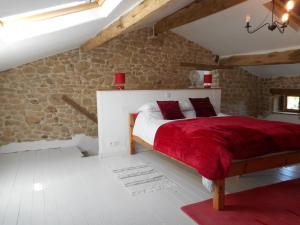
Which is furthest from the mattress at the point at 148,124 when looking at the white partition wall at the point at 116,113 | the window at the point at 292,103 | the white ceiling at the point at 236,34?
the window at the point at 292,103

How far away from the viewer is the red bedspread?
2.31m

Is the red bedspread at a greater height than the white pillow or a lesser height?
lesser

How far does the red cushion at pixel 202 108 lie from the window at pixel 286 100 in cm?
301

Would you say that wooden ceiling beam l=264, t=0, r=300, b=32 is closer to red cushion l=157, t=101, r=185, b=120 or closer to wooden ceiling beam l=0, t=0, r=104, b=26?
red cushion l=157, t=101, r=185, b=120

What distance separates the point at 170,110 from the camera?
4125mm

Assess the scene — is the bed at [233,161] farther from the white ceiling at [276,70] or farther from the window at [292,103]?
the window at [292,103]

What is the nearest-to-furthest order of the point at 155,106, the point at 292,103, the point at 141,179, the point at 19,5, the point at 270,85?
the point at 19,5
the point at 141,179
the point at 155,106
the point at 292,103
the point at 270,85

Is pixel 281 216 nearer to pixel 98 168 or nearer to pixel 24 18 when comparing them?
pixel 98 168

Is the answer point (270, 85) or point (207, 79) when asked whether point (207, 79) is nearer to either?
point (207, 79)

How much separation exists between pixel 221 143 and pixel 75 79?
364 centimetres

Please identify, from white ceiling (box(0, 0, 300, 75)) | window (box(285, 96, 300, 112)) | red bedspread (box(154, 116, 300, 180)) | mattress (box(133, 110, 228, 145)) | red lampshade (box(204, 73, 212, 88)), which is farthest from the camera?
window (box(285, 96, 300, 112))

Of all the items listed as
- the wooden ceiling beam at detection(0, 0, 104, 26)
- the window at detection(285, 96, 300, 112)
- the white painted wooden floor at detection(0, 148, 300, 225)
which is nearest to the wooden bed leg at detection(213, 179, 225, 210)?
the white painted wooden floor at detection(0, 148, 300, 225)

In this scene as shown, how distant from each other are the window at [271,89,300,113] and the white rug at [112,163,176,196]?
4614 mm

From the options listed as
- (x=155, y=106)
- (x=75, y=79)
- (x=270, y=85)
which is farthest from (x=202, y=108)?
(x=270, y=85)
